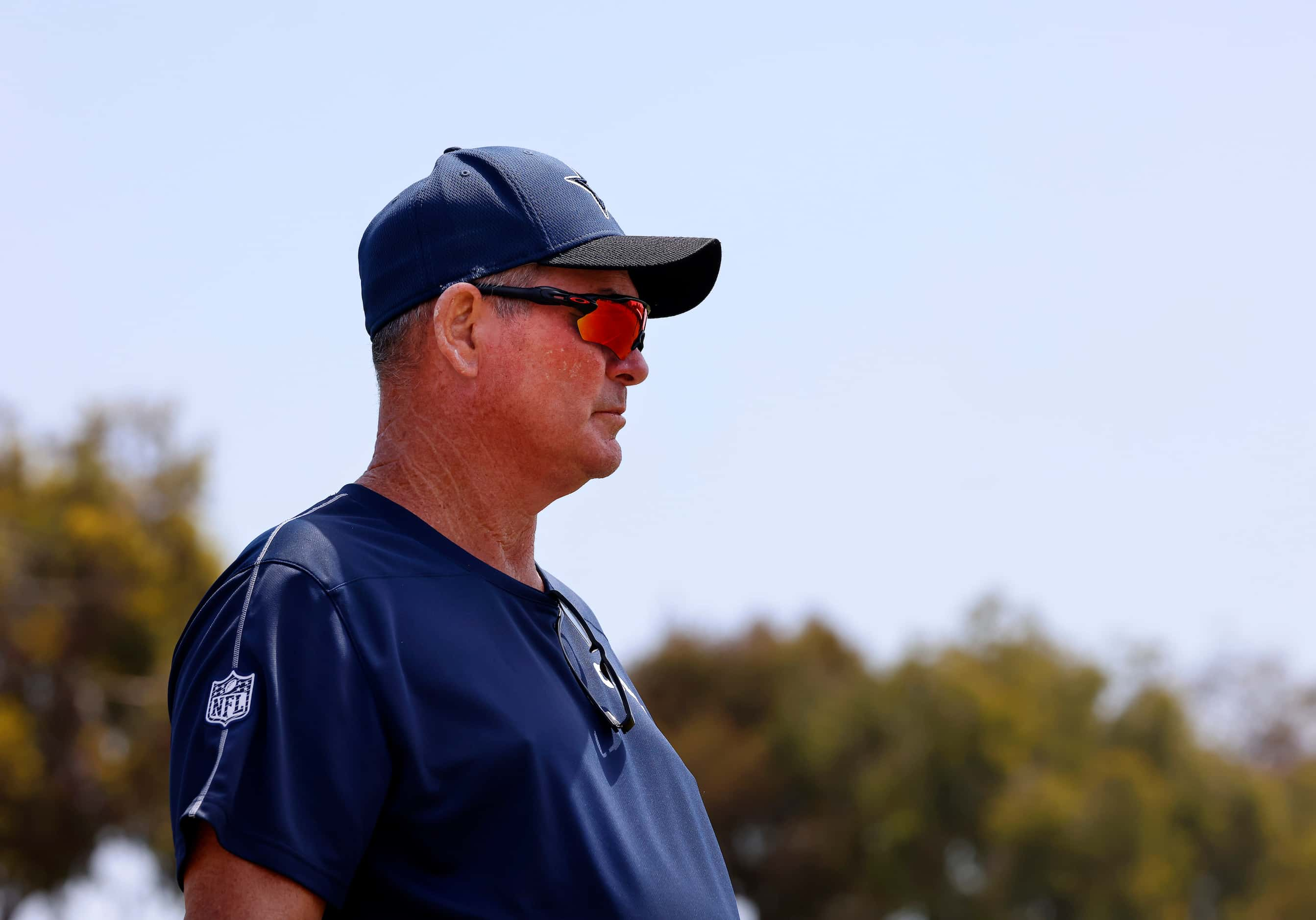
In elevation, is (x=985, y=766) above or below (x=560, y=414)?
below

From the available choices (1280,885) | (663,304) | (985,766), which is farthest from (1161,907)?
(663,304)

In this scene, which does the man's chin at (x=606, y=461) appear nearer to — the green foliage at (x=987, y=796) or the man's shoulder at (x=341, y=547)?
the man's shoulder at (x=341, y=547)

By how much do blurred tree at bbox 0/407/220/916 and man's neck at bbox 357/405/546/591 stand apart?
2521cm

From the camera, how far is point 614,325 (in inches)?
100

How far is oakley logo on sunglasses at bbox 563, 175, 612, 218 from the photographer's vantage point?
2.60 m

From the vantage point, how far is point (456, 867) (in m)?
2.02

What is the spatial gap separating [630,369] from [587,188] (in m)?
0.37

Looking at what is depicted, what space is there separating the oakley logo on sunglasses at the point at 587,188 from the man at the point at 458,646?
0.06 feet

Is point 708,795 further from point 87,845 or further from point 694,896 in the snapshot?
point 694,896

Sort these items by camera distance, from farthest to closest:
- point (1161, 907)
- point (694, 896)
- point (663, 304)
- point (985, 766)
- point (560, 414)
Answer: point (985, 766), point (1161, 907), point (663, 304), point (560, 414), point (694, 896)

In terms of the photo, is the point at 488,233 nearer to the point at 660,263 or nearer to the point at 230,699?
the point at 660,263

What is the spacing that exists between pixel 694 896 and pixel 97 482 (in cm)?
2883

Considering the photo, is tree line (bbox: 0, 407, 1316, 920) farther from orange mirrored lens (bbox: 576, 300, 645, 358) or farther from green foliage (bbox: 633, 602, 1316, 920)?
orange mirrored lens (bbox: 576, 300, 645, 358)

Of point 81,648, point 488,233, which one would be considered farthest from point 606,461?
point 81,648
